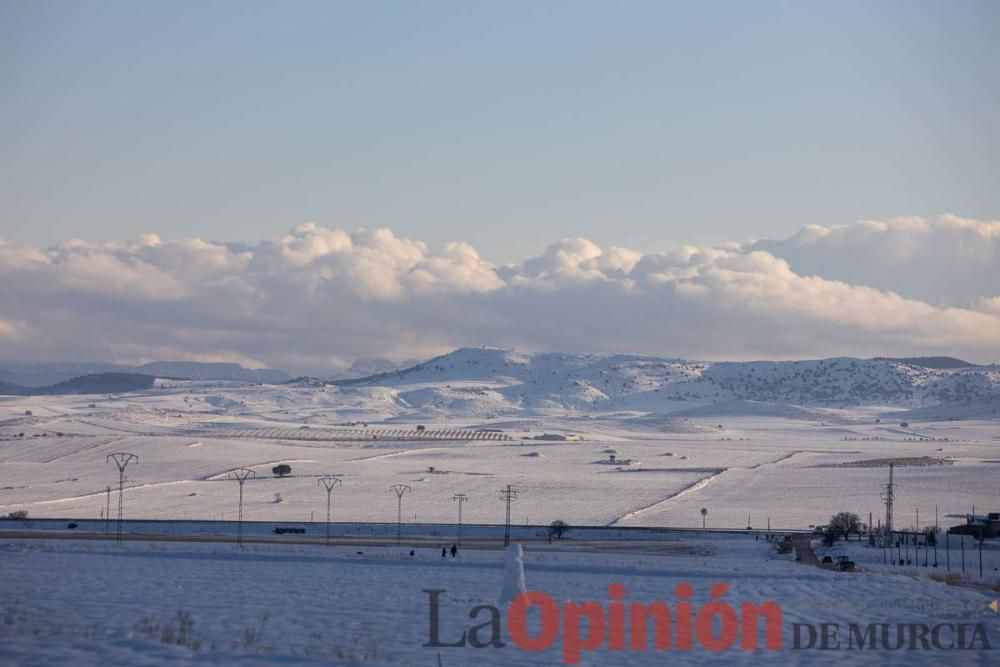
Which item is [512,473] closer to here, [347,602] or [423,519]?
[423,519]

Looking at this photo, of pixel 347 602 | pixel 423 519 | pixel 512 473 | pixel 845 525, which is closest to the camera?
pixel 347 602

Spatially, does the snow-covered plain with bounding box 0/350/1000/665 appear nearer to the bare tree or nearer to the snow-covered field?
the snow-covered field

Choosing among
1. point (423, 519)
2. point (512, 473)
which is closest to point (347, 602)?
point (423, 519)

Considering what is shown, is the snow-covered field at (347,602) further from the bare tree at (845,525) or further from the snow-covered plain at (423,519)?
the bare tree at (845,525)

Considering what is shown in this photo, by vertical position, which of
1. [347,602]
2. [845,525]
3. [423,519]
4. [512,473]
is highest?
[512,473]

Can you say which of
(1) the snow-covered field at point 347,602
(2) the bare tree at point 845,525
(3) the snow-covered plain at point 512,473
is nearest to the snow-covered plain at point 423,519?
(1) the snow-covered field at point 347,602

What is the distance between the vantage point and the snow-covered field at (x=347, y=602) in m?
17.6

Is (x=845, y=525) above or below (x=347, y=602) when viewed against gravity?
below

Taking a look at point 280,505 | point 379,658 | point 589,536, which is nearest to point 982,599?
point 379,658

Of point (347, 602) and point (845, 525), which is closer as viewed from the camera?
point (347, 602)

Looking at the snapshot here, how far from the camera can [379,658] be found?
17.5 meters

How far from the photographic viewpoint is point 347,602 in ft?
78.6

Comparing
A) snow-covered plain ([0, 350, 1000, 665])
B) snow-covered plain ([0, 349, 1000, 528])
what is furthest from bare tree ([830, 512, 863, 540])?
snow-covered plain ([0, 349, 1000, 528])

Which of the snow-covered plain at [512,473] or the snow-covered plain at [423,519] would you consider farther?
the snow-covered plain at [512,473]
